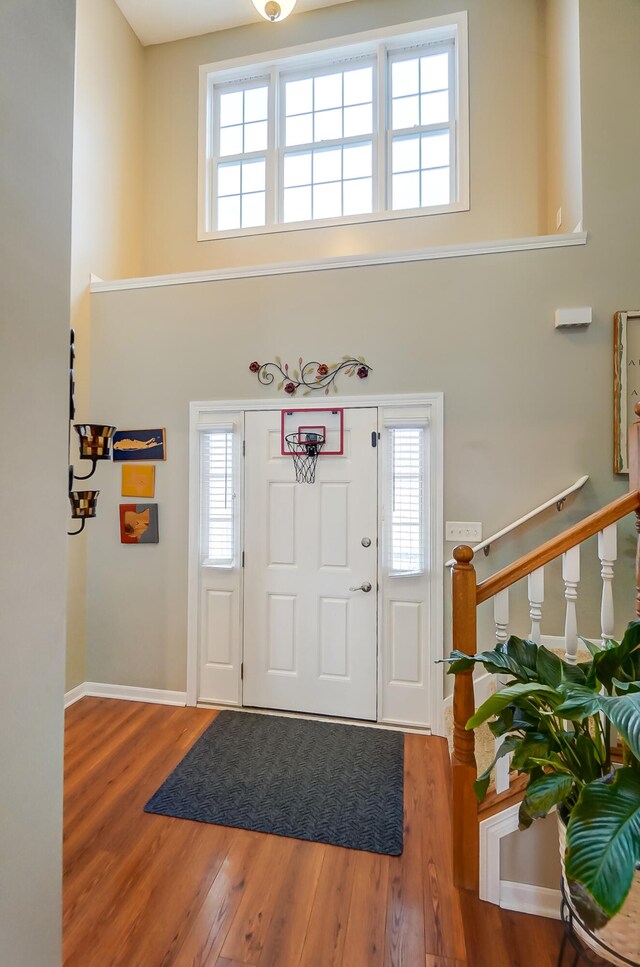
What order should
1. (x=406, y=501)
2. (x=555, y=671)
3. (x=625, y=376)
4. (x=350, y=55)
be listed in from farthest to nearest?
1. (x=350, y=55)
2. (x=406, y=501)
3. (x=625, y=376)
4. (x=555, y=671)

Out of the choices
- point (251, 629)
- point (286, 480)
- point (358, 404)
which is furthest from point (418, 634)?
point (358, 404)

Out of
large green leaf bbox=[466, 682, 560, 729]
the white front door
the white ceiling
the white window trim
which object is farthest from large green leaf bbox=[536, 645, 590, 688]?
the white ceiling

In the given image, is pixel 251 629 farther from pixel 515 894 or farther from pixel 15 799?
pixel 15 799

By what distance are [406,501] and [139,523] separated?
191 cm

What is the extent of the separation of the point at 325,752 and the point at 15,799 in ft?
6.48

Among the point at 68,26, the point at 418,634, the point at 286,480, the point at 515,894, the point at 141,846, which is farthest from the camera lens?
the point at 286,480

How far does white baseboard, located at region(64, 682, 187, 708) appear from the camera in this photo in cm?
320

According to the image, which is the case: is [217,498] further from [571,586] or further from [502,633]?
[571,586]

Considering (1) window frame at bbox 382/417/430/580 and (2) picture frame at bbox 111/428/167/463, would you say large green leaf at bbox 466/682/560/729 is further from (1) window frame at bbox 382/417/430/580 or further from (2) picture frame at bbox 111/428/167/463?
(2) picture frame at bbox 111/428/167/463

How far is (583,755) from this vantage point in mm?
1180

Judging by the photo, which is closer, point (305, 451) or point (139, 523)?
point (305, 451)

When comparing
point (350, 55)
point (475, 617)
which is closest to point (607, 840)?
point (475, 617)

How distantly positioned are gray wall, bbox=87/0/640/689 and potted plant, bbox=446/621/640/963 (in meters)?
1.56

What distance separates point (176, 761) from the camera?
2.54 m
